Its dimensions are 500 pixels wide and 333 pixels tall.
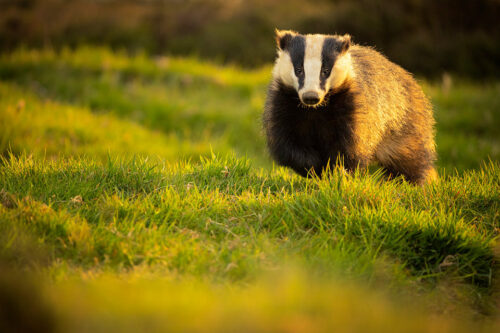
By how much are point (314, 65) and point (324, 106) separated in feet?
1.06

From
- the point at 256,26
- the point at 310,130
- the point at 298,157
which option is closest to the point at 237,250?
the point at 298,157

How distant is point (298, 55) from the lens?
3.46 m

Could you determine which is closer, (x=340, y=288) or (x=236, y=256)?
(x=340, y=288)

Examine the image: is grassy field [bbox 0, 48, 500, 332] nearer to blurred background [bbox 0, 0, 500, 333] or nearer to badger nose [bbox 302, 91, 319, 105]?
blurred background [bbox 0, 0, 500, 333]

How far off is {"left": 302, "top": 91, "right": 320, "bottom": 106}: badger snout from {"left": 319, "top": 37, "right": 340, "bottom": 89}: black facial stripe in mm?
175

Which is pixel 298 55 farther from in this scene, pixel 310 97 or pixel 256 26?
pixel 256 26

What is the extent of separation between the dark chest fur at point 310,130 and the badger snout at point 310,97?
11.2 inches

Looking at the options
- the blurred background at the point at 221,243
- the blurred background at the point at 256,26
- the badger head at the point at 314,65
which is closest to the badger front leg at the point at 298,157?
the blurred background at the point at 221,243

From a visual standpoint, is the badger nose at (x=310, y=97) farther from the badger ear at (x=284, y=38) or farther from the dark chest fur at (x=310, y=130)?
the badger ear at (x=284, y=38)

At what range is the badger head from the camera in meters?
3.28

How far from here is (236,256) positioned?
2.27m

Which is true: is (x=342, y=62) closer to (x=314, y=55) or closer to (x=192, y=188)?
(x=314, y=55)

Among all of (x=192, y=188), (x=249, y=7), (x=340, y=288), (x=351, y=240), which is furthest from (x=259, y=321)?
(x=249, y=7)

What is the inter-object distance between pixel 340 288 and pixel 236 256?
47 cm
